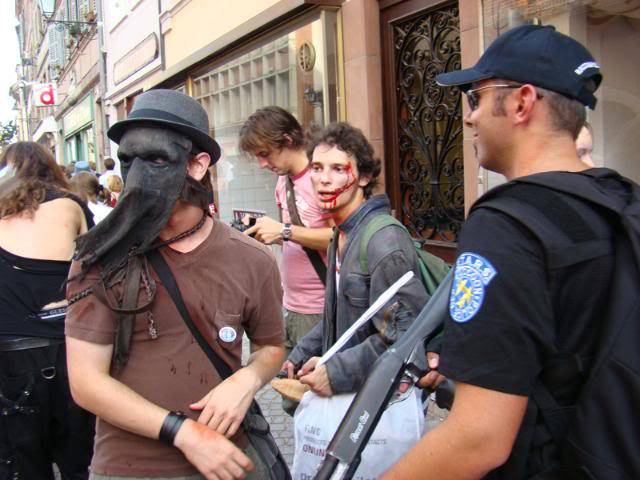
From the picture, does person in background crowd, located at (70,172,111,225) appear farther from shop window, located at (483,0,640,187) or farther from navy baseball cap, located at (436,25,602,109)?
navy baseball cap, located at (436,25,602,109)

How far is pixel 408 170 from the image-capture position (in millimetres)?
6238

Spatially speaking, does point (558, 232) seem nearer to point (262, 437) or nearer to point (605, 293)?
point (605, 293)

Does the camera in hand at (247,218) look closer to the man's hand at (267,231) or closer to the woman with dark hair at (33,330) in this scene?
the man's hand at (267,231)

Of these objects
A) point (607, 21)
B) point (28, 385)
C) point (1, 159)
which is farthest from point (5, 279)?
point (607, 21)

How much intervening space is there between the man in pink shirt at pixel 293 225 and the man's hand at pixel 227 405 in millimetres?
1470

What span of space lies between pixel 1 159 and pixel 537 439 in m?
3.24

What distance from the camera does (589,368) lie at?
122 centimetres

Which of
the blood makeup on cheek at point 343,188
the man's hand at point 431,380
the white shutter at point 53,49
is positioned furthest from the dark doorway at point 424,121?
the white shutter at point 53,49

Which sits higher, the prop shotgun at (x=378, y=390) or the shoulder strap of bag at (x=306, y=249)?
the shoulder strap of bag at (x=306, y=249)

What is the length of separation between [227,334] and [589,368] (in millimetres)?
1027

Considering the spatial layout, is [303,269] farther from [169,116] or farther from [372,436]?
[169,116]

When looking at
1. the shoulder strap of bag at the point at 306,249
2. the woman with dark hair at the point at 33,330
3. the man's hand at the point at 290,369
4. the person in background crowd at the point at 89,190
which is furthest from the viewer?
the person in background crowd at the point at 89,190

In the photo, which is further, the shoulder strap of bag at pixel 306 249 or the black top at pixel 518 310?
the shoulder strap of bag at pixel 306 249

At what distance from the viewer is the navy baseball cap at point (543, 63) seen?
A: 1.40 m
